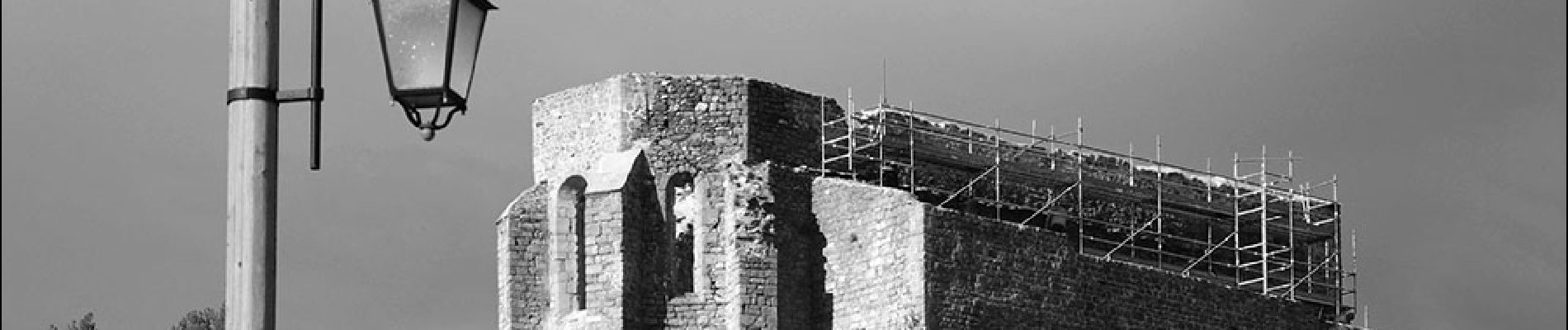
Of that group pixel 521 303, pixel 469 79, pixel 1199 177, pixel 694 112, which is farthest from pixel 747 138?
pixel 469 79

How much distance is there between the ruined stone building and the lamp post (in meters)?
31.8

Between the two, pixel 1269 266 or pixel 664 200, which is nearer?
pixel 664 200

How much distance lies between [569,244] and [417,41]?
3358 centimetres

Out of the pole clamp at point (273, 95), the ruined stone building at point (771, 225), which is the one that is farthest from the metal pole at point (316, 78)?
the ruined stone building at point (771, 225)

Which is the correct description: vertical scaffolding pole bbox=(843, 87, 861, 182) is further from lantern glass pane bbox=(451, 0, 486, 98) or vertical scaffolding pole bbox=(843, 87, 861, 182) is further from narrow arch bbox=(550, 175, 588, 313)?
lantern glass pane bbox=(451, 0, 486, 98)

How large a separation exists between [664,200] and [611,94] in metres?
1.61

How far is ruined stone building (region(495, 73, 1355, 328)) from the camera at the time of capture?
162ft

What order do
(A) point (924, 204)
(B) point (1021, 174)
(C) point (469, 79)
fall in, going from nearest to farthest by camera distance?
(C) point (469, 79) → (A) point (924, 204) → (B) point (1021, 174)

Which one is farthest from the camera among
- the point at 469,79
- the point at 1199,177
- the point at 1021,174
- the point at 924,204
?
the point at 1199,177

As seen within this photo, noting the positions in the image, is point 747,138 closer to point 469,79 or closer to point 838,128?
point 838,128

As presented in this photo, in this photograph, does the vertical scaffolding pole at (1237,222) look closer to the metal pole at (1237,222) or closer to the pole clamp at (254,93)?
the metal pole at (1237,222)

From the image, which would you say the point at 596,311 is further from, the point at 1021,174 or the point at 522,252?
the point at 1021,174

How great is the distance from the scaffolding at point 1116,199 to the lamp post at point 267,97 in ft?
111

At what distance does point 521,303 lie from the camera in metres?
50.5
